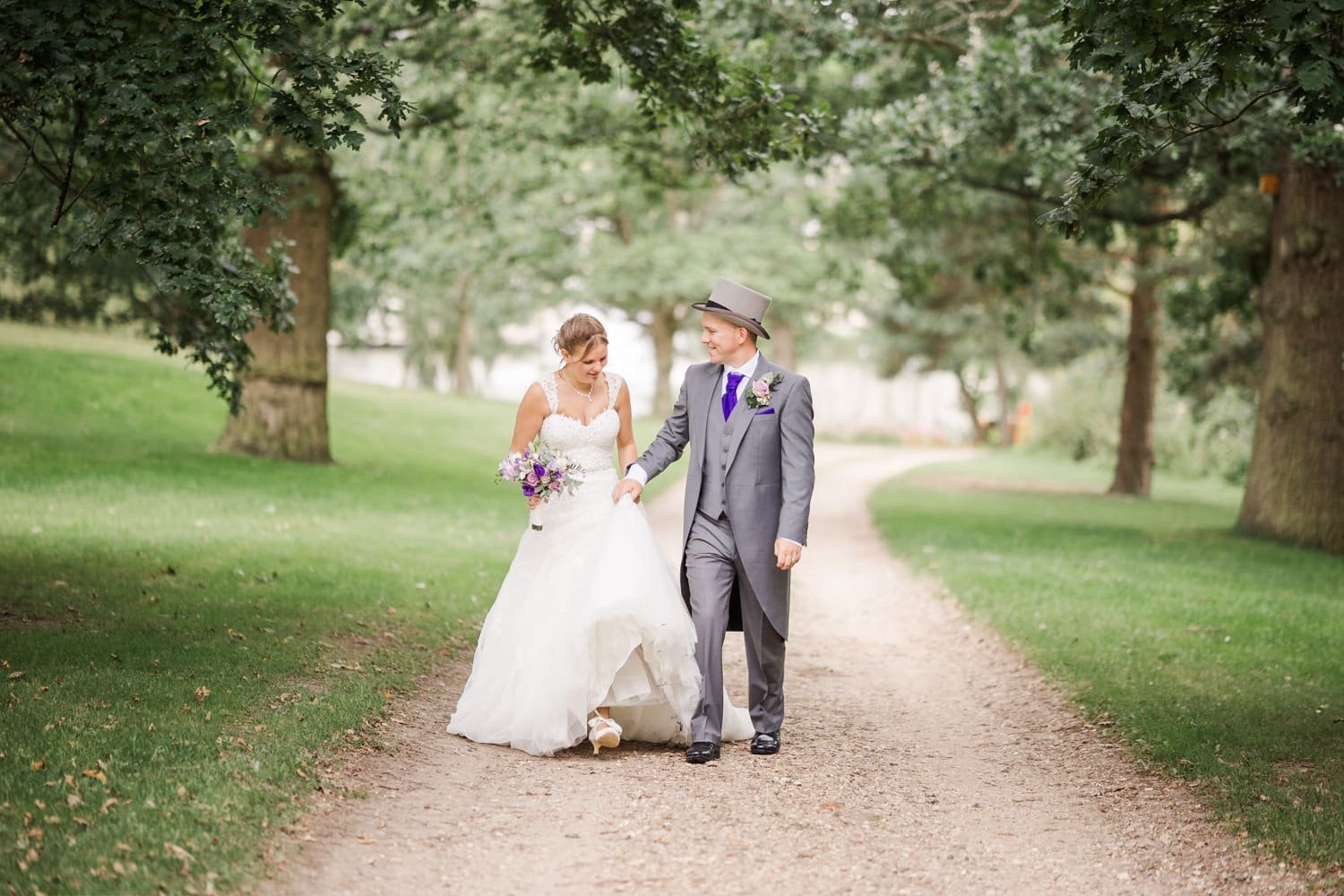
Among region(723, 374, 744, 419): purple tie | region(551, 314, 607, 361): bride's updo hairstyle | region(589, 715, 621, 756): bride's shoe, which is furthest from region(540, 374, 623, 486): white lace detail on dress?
region(589, 715, 621, 756): bride's shoe

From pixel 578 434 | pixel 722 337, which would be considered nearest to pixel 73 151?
pixel 578 434

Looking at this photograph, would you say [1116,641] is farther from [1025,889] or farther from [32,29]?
[32,29]

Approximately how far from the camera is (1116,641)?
9.90 m

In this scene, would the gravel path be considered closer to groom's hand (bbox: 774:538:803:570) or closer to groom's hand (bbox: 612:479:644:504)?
groom's hand (bbox: 774:538:803:570)

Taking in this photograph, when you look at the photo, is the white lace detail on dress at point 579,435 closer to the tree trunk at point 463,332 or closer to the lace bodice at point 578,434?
the lace bodice at point 578,434

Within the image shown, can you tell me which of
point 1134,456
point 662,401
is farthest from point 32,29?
point 662,401

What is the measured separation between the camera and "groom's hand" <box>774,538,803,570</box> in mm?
6289

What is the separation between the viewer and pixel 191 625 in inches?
334

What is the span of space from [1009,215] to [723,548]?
16871 mm

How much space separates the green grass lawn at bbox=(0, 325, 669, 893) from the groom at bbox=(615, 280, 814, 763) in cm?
182

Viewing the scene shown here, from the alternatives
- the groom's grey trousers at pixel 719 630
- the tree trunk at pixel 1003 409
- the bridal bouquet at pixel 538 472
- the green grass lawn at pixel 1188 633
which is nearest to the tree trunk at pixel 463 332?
the tree trunk at pixel 1003 409

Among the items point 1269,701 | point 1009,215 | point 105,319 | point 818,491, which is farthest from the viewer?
point 818,491

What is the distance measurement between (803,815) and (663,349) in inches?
1567

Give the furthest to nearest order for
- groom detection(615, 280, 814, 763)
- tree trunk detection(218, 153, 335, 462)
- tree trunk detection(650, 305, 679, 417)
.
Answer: tree trunk detection(650, 305, 679, 417) < tree trunk detection(218, 153, 335, 462) < groom detection(615, 280, 814, 763)
